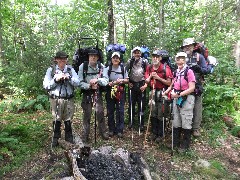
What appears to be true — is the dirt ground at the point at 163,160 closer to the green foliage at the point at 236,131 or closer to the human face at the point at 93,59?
the green foliage at the point at 236,131

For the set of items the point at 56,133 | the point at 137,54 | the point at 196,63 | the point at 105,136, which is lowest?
the point at 105,136

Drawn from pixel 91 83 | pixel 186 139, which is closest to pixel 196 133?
pixel 186 139

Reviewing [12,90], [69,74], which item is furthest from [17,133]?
[12,90]

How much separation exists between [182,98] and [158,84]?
893 mm

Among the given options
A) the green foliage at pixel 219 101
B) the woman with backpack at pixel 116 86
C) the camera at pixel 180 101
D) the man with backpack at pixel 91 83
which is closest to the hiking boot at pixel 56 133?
the man with backpack at pixel 91 83

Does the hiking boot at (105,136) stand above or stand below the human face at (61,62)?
below

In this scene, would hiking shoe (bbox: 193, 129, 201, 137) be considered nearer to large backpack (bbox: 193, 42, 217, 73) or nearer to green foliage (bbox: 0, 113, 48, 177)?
large backpack (bbox: 193, 42, 217, 73)

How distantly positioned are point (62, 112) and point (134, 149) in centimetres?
231

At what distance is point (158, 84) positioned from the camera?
742cm

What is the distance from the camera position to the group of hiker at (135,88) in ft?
21.9

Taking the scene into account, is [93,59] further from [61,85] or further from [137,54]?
[137,54]

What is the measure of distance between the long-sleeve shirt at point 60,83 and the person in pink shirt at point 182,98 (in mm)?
2645

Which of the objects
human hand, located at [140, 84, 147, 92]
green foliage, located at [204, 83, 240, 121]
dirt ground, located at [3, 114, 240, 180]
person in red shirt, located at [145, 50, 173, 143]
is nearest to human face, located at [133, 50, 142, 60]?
person in red shirt, located at [145, 50, 173, 143]

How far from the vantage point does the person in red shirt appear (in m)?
7.23
